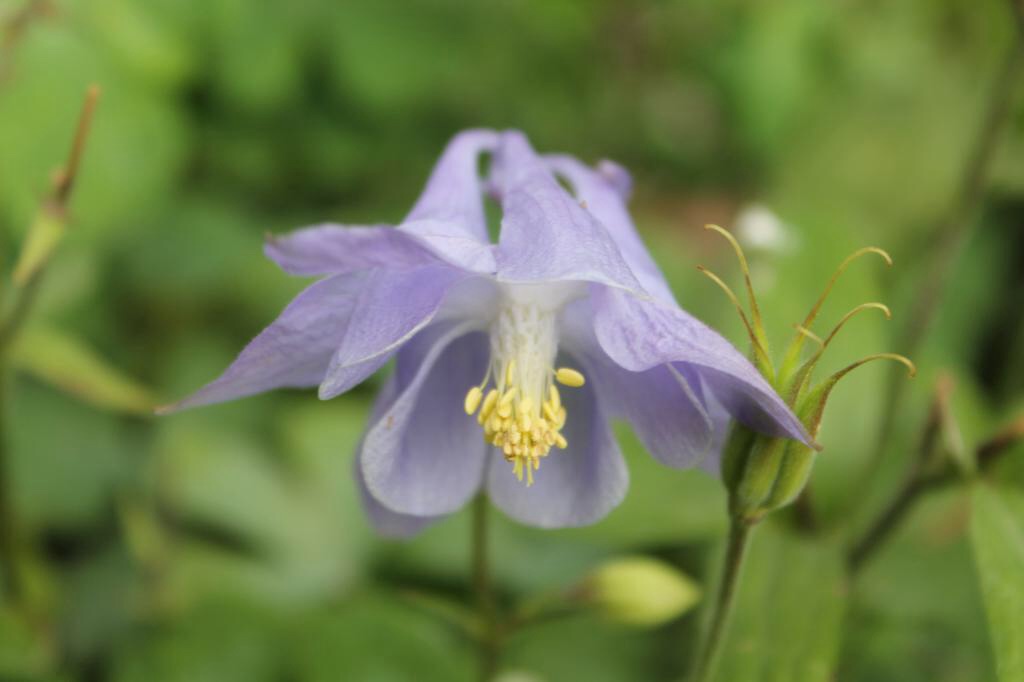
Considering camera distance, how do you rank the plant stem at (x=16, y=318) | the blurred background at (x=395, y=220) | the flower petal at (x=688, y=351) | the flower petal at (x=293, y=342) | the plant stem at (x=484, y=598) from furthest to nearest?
the blurred background at (x=395, y=220), the plant stem at (x=484, y=598), the plant stem at (x=16, y=318), the flower petal at (x=293, y=342), the flower petal at (x=688, y=351)

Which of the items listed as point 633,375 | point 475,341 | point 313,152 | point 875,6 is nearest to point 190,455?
point 313,152

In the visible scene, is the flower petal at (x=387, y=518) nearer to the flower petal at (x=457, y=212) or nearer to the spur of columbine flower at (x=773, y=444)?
the flower petal at (x=457, y=212)

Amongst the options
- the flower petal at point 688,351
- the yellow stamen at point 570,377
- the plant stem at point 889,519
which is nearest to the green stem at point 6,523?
the yellow stamen at point 570,377

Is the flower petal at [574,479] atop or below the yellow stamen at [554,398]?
below

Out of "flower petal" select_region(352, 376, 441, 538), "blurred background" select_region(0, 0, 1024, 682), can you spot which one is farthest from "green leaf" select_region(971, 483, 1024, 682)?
"flower petal" select_region(352, 376, 441, 538)

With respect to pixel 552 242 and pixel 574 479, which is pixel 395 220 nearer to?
pixel 574 479

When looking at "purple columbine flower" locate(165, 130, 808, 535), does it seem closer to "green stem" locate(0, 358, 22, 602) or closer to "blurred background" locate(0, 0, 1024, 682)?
"blurred background" locate(0, 0, 1024, 682)
